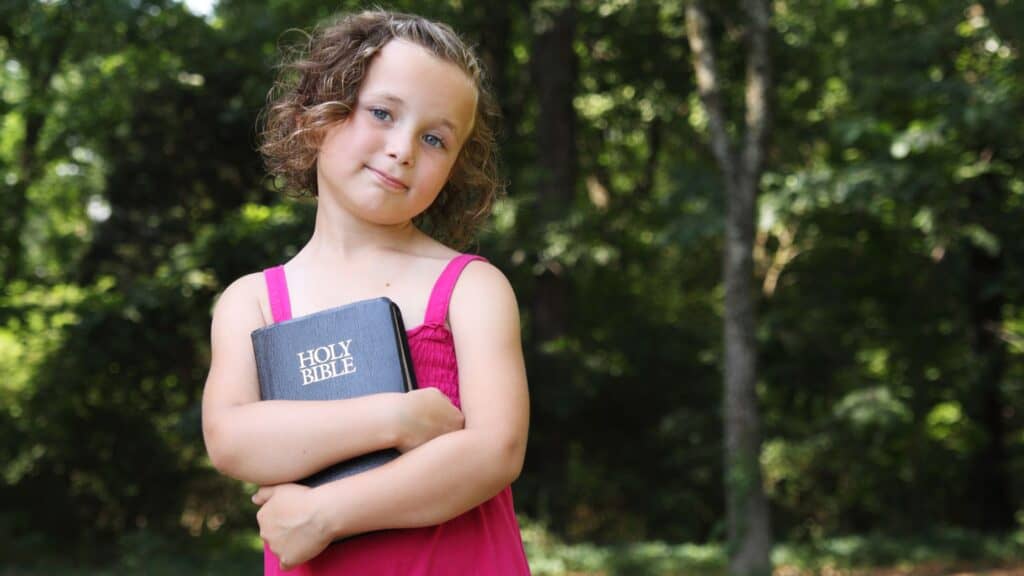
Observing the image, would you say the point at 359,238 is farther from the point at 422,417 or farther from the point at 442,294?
the point at 422,417

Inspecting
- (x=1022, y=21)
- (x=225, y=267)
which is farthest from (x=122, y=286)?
(x=1022, y=21)

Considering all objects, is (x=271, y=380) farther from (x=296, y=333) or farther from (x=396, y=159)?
(x=396, y=159)

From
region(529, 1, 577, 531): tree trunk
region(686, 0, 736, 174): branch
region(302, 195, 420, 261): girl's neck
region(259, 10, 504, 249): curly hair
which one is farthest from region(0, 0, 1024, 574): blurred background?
region(302, 195, 420, 261): girl's neck

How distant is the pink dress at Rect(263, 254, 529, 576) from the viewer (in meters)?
1.59

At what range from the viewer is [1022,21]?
970 cm

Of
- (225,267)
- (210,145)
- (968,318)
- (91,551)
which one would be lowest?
(91,551)

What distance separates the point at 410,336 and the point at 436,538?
30 centimetres

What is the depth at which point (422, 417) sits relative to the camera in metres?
1.54

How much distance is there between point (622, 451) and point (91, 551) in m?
6.88

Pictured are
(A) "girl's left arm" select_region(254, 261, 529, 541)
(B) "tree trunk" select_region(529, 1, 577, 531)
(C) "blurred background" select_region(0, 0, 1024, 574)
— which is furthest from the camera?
(B) "tree trunk" select_region(529, 1, 577, 531)

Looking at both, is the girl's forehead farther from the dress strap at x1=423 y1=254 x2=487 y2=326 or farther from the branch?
the branch

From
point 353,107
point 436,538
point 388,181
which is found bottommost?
point 436,538

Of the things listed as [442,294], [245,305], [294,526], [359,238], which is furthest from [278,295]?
[294,526]

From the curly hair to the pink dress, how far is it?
25 cm
